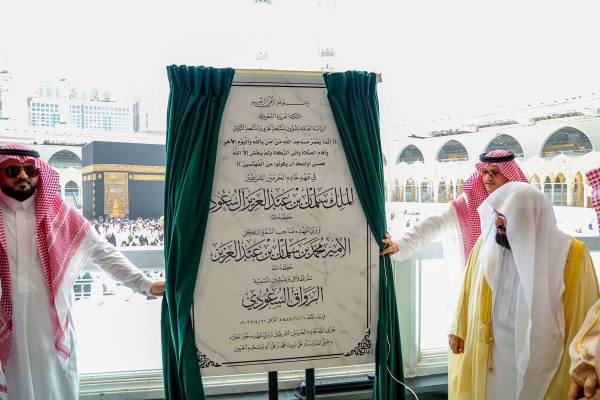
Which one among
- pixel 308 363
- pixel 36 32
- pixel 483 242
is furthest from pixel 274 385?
pixel 36 32

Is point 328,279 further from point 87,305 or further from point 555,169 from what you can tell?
point 555,169

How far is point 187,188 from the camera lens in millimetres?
2283

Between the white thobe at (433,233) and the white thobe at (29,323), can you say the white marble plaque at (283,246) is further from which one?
the white thobe at (29,323)

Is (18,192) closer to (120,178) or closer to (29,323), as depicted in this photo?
(29,323)

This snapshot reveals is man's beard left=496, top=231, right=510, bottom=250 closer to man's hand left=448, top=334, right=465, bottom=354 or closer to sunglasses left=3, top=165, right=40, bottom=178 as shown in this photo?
man's hand left=448, top=334, right=465, bottom=354

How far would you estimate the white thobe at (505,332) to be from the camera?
232 centimetres

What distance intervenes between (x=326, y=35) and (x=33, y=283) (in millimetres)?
2304

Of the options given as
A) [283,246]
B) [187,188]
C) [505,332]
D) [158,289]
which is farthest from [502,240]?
[158,289]

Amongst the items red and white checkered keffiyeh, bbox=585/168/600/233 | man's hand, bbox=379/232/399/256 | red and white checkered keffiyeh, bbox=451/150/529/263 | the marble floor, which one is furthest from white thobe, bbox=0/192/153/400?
red and white checkered keffiyeh, bbox=585/168/600/233

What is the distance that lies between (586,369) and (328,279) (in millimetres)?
1138

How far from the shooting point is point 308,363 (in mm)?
2432

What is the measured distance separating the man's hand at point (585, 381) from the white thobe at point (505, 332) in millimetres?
400

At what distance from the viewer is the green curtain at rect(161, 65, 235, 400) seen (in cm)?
229

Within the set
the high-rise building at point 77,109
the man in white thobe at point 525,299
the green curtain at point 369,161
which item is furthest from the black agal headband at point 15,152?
the man in white thobe at point 525,299
